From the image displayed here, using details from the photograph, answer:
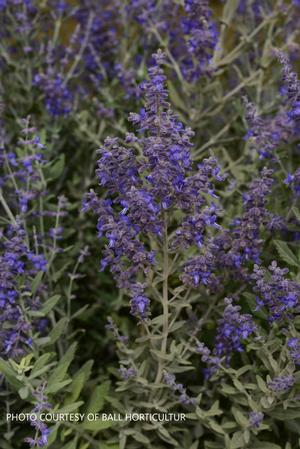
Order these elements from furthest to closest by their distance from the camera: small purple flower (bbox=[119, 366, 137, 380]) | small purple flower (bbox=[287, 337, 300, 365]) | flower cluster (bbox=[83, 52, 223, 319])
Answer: small purple flower (bbox=[119, 366, 137, 380]) → small purple flower (bbox=[287, 337, 300, 365]) → flower cluster (bbox=[83, 52, 223, 319])

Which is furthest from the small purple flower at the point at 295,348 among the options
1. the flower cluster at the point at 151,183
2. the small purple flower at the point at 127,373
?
the small purple flower at the point at 127,373

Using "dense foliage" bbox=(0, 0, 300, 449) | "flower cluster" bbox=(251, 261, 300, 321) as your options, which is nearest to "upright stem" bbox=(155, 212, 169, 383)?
"dense foliage" bbox=(0, 0, 300, 449)

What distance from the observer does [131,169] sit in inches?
81.4

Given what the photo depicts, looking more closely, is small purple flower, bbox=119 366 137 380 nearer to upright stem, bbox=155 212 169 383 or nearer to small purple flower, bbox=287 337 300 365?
upright stem, bbox=155 212 169 383

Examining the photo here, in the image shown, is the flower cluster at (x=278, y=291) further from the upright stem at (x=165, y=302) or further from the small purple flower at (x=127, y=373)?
the small purple flower at (x=127, y=373)

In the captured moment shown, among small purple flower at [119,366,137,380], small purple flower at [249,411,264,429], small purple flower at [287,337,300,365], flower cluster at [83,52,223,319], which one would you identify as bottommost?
small purple flower at [249,411,264,429]

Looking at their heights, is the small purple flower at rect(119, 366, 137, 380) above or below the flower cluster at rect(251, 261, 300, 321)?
below

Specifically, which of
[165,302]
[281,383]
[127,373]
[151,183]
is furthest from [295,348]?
[151,183]

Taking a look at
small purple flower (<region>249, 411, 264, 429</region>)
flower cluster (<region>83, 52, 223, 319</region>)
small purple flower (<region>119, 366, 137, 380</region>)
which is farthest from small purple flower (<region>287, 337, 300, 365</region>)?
small purple flower (<region>119, 366, 137, 380</region>)

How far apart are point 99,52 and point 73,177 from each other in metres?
0.86

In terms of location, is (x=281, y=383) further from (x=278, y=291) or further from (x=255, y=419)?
(x=278, y=291)

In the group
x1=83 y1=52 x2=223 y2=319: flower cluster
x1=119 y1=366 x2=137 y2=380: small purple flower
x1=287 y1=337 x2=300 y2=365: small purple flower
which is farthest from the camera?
x1=119 y1=366 x2=137 y2=380: small purple flower

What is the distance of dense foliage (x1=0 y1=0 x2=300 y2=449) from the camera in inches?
82.2

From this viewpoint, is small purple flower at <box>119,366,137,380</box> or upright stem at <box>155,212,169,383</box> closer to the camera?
upright stem at <box>155,212,169,383</box>
